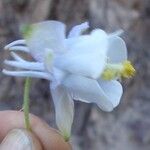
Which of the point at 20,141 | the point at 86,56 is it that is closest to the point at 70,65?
the point at 86,56

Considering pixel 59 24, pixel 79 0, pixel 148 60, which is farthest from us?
pixel 148 60

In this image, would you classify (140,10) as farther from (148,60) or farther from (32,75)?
(32,75)

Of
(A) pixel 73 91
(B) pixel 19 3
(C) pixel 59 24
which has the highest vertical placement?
(C) pixel 59 24

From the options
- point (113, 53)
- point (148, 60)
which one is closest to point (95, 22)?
point (148, 60)

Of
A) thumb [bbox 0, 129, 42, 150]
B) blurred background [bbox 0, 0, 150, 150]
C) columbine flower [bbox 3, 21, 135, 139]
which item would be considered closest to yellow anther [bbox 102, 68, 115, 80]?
columbine flower [bbox 3, 21, 135, 139]

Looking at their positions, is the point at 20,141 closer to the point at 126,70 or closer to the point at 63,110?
the point at 63,110

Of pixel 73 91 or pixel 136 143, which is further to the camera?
pixel 136 143

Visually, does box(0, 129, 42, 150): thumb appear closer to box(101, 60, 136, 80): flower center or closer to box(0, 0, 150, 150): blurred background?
box(101, 60, 136, 80): flower center
